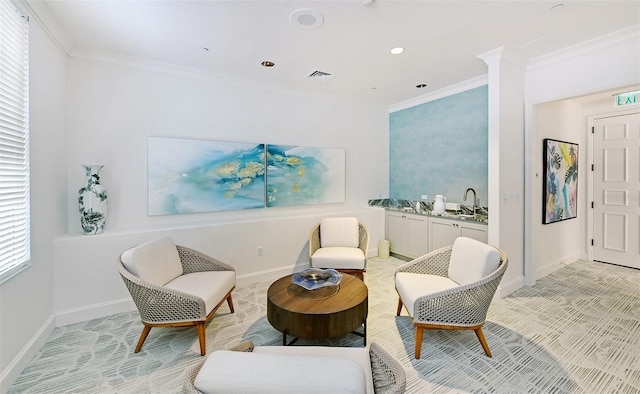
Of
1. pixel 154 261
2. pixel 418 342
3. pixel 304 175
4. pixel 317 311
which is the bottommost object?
pixel 418 342

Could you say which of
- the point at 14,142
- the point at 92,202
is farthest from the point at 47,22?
the point at 92,202

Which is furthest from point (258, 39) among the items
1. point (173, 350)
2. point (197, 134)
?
point (173, 350)

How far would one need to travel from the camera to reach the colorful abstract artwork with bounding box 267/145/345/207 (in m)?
4.03

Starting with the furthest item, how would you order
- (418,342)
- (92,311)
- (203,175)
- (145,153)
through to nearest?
1. (203,175)
2. (145,153)
3. (92,311)
4. (418,342)

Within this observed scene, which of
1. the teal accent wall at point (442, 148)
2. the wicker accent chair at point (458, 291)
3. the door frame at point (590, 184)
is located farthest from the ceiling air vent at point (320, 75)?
the door frame at point (590, 184)

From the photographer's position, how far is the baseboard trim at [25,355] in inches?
72.1

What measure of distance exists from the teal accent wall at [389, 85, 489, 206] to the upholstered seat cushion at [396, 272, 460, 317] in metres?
1.94

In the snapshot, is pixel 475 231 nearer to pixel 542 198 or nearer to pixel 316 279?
pixel 542 198

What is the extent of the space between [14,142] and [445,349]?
3672mm

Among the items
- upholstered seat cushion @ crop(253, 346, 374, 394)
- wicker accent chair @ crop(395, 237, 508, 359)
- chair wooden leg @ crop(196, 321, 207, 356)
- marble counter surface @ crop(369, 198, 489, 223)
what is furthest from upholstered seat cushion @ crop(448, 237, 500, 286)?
chair wooden leg @ crop(196, 321, 207, 356)

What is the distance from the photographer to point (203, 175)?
351 centimetres

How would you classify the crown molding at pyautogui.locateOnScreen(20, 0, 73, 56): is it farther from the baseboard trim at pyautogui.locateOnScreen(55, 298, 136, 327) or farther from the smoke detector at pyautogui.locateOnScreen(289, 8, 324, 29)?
the baseboard trim at pyautogui.locateOnScreen(55, 298, 136, 327)

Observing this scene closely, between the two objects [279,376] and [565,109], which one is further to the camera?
[565,109]

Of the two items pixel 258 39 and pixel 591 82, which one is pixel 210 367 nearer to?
pixel 258 39
